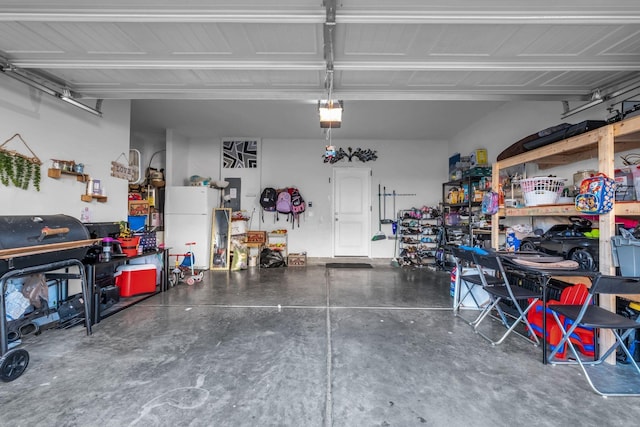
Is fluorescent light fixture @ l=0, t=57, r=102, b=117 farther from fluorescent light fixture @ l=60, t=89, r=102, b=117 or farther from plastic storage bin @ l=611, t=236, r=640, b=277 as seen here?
plastic storage bin @ l=611, t=236, r=640, b=277

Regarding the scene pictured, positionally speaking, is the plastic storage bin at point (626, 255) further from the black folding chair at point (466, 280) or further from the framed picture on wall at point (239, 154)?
the framed picture on wall at point (239, 154)

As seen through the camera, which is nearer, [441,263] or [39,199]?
[39,199]

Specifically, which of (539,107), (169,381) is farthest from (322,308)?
(539,107)

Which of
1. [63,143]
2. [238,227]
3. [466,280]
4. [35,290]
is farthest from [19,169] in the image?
[466,280]

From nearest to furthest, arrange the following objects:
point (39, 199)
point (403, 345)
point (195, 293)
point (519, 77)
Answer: point (403, 345) → point (519, 77) → point (39, 199) → point (195, 293)

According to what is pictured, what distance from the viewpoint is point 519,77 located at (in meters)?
2.54

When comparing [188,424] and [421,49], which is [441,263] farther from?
[188,424]

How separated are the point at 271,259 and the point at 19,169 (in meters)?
4.03

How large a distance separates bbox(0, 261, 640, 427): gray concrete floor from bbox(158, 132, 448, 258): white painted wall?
3.25 meters

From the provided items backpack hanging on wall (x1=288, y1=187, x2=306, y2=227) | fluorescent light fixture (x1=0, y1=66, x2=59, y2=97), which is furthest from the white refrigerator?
fluorescent light fixture (x1=0, y1=66, x2=59, y2=97)

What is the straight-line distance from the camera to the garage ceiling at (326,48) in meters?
1.71

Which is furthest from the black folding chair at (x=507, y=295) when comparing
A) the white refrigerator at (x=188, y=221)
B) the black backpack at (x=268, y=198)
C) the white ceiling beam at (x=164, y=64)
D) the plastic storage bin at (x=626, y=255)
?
the white refrigerator at (x=188, y=221)

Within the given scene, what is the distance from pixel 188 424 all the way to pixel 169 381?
0.48 metres

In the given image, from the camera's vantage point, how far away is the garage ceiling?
1.71m
